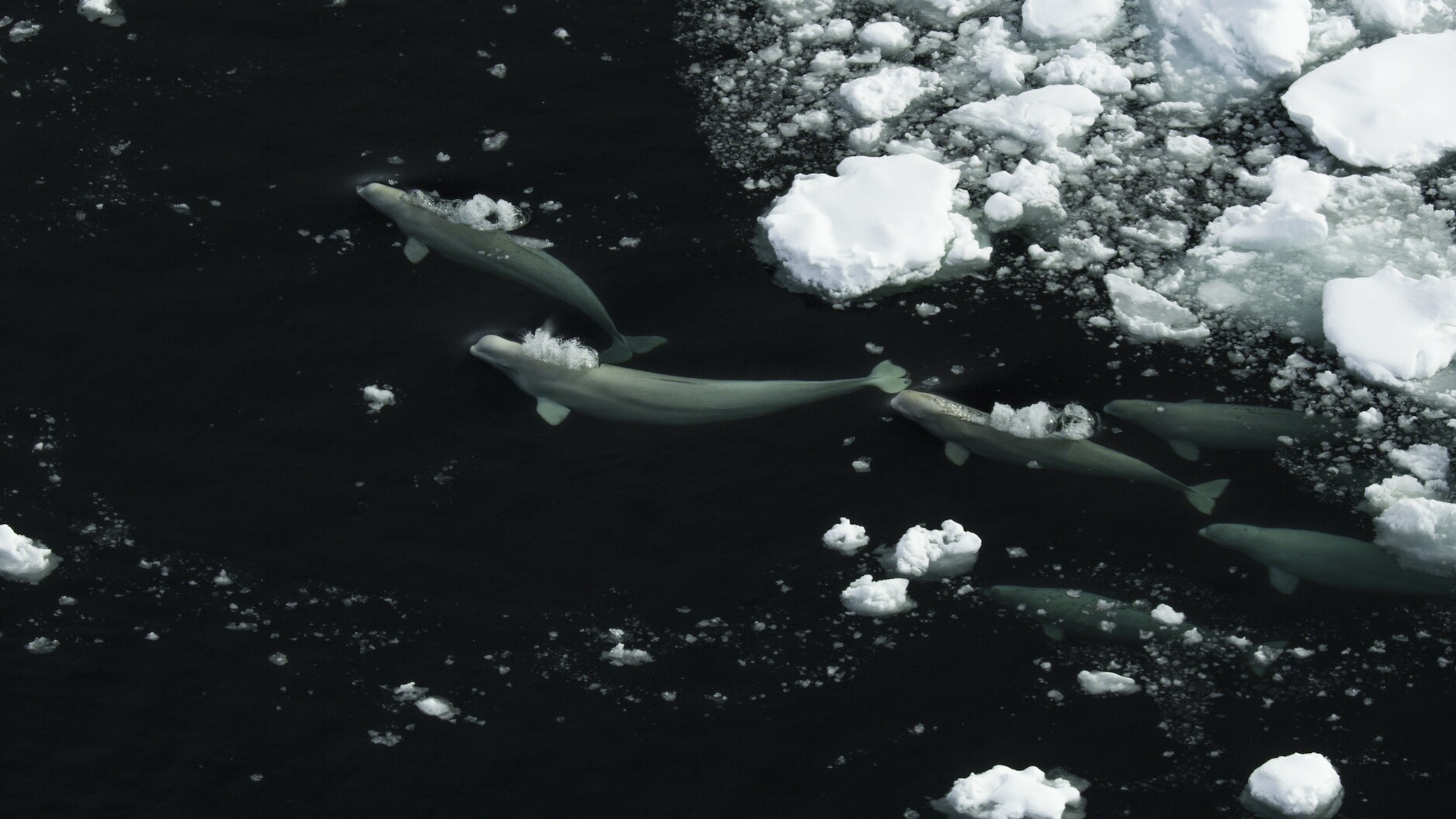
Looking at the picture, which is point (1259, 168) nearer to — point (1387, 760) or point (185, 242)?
point (1387, 760)

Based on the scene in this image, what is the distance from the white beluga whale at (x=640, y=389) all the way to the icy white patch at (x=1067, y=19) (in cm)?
438

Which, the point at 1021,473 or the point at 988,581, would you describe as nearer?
the point at 988,581

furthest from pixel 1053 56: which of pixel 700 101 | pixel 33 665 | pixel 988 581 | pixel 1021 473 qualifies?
pixel 33 665

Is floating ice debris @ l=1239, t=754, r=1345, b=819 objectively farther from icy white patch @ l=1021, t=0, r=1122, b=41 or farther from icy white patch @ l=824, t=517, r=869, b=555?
icy white patch @ l=1021, t=0, r=1122, b=41

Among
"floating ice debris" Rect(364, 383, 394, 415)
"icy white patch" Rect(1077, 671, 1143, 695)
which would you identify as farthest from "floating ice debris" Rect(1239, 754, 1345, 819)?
"floating ice debris" Rect(364, 383, 394, 415)

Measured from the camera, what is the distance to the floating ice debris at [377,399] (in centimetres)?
1031

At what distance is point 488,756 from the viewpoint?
27.5 feet

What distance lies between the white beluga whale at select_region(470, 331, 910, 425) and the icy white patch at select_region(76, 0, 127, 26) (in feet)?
19.6

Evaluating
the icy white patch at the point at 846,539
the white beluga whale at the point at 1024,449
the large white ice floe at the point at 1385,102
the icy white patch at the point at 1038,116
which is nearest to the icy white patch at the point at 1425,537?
the white beluga whale at the point at 1024,449

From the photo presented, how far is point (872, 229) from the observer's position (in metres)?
11.2

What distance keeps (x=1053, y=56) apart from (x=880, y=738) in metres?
7.09

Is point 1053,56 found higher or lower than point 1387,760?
higher

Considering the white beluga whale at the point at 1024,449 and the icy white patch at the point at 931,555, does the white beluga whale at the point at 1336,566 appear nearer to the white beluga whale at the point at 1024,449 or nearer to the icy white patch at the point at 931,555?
the white beluga whale at the point at 1024,449

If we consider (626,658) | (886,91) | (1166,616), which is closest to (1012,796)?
(1166,616)
